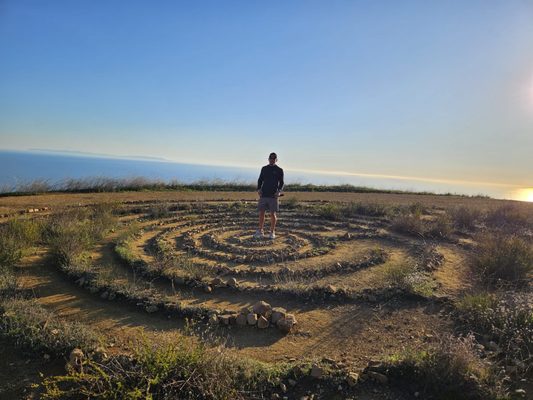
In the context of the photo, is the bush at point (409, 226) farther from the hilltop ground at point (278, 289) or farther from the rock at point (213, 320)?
the rock at point (213, 320)

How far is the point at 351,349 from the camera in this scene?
16.2ft

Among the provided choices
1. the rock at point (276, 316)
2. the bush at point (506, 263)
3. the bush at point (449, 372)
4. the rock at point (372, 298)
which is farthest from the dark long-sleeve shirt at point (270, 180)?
the bush at point (449, 372)

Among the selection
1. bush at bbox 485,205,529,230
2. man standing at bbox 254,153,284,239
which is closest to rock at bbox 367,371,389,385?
man standing at bbox 254,153,284,239

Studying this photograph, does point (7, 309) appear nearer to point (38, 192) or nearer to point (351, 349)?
point (351, 349)

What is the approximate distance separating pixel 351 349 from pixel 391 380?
32.0 inches

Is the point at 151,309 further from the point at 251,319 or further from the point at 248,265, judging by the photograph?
the point at 248,265

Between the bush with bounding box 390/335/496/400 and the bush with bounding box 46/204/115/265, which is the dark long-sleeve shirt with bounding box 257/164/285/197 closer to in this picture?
the bush with bounding box 46/204/115/265

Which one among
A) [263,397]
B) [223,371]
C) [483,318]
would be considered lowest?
[263,397]

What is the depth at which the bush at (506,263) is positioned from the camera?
7383 mm

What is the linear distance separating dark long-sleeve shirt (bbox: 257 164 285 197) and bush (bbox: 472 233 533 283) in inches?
201

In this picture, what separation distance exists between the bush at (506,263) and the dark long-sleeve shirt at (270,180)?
5.10 metres

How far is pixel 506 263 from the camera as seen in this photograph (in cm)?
748

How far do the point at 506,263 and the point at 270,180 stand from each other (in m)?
5.81

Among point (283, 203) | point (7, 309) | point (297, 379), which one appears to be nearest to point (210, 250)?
point (7, 309)
